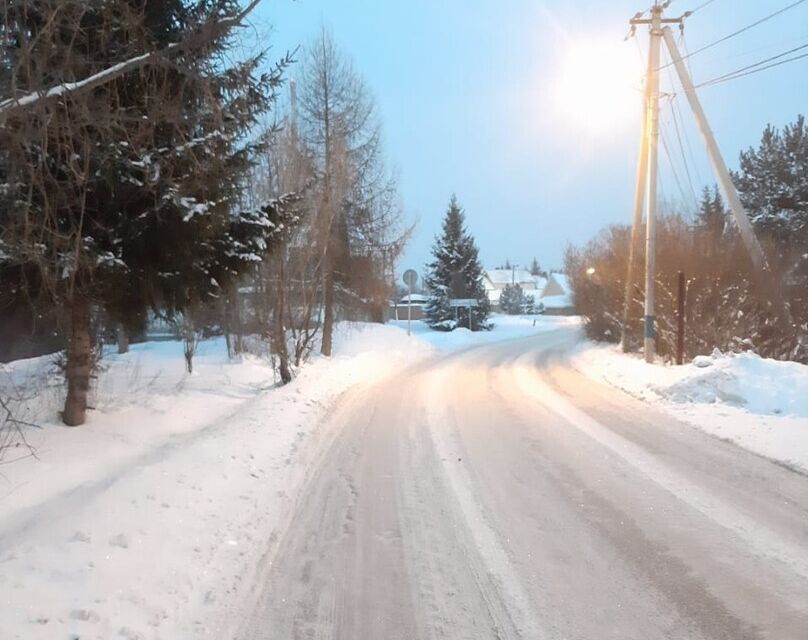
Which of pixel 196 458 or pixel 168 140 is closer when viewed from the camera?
pixel 196 458

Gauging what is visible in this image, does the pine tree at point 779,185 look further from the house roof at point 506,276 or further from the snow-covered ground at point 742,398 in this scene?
the house roof at point 506,276

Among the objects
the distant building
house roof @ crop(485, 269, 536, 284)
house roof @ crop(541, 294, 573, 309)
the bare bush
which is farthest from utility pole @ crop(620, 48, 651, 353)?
house roof @ crop(485, 269, 536, 284)

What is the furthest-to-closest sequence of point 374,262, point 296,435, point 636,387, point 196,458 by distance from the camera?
point 374,262 → point 636,387 → point 296,435 → point 196,458

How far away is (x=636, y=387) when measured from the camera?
13297 millimetres

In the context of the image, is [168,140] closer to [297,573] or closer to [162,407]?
[162,407]

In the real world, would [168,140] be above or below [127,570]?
above

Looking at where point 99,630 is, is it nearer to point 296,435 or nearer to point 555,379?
point 296,435

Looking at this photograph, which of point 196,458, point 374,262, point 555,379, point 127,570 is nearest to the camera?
point 127,570

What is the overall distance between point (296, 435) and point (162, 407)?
6.38 ft

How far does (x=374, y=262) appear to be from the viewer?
23578 mm

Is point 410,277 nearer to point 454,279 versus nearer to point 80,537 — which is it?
point 454,279

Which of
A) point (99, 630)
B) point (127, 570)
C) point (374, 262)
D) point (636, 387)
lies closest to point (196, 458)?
point (127, 570)

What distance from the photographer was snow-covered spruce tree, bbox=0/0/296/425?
5.11 meters

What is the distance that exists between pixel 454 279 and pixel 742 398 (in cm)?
3286
